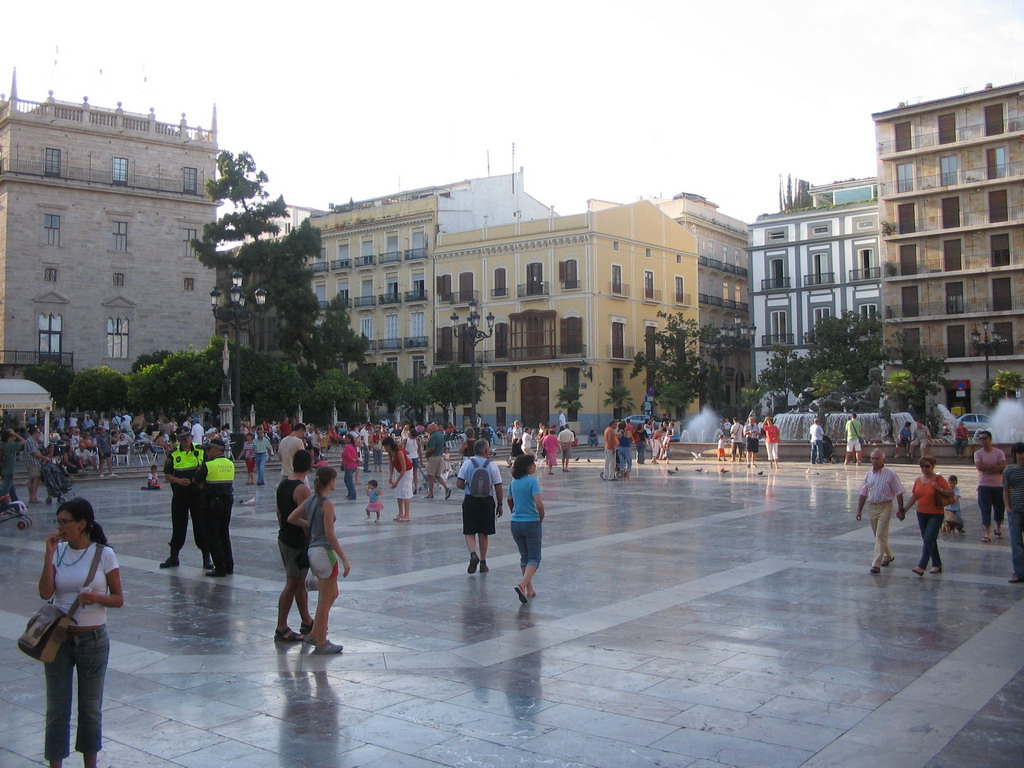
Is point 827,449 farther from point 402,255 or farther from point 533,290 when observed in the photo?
point 402,255

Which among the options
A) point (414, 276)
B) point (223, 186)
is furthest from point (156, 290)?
point (414, 276)

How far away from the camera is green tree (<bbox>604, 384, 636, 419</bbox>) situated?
1923 inches

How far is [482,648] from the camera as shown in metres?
6.57

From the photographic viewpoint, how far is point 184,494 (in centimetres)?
1011

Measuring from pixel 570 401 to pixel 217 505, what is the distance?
38.8 meters

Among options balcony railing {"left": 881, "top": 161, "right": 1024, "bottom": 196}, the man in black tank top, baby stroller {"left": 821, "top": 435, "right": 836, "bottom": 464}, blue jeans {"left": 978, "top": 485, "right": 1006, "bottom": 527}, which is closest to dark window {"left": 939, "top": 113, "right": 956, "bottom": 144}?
balcony railing {"left": 881, "top": 161, "right": 1024, "bottom": 196}

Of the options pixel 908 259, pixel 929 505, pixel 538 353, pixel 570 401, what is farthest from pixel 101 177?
pixel 929 505

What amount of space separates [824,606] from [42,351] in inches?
1756

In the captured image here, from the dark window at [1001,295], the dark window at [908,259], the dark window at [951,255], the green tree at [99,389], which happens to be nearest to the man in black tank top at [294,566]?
the green tree at [99,389]

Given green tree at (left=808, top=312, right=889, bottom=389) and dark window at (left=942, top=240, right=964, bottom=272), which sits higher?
dark window at (left=942, top=240, right=964, bottom=272)

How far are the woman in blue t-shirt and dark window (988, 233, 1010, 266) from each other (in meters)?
45.2

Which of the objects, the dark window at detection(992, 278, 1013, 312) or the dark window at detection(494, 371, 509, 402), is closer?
the dark window at detection(992, 278, 1013, 312)

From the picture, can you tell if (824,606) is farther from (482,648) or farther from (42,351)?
(42,351)

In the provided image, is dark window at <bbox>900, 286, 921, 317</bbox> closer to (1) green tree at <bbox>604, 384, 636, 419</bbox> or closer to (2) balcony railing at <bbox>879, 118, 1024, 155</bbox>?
(2) balcony railing at <bbox>879, 118, 1024, 155</bbox>
